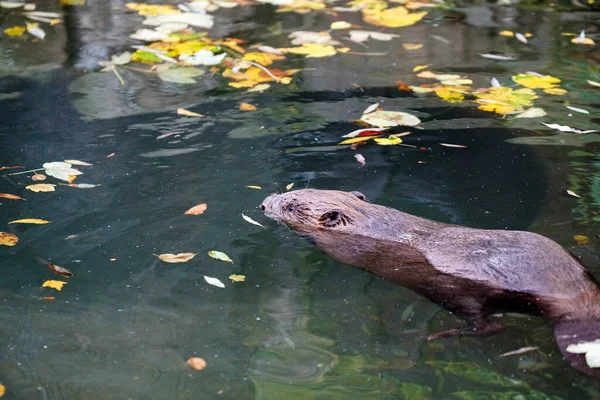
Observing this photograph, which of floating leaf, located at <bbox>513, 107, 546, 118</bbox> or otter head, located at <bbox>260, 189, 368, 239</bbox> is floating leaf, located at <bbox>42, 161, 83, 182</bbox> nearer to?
otter head, located at <bbox>260, 189, 368, 239</bbox>

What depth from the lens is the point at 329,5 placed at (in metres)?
8.91

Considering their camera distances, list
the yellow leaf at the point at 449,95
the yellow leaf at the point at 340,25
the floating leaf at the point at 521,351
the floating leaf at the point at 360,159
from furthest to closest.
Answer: the yellow leaf at the point at 340,25
the yellow leaf at the point at 449,95
the floating leaf at the point at 360,159
the floating leaf at the point at 521,351

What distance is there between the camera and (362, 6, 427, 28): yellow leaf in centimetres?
838

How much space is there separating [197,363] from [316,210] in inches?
62.8

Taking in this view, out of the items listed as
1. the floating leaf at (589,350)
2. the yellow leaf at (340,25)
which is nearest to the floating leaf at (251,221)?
the floating leaf at (589,350)

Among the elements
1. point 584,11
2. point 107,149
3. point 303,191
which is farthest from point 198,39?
point 584,11

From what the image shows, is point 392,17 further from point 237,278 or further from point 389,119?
point 237,278

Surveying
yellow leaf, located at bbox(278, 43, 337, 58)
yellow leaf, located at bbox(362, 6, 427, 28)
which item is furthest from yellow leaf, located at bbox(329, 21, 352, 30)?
yellow leaf, located at bbox(278, 43, 337, 58)

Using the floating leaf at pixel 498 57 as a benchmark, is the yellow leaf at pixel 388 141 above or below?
below

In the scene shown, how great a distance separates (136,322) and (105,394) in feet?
1.80

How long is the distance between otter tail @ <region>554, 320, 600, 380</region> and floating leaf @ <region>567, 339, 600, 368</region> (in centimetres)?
3

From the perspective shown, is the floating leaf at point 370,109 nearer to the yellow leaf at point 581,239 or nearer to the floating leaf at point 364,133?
the floating leaf at point 364,133

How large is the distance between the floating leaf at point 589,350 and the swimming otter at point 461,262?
0.12 feet

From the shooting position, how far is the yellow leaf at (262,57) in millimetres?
7207
